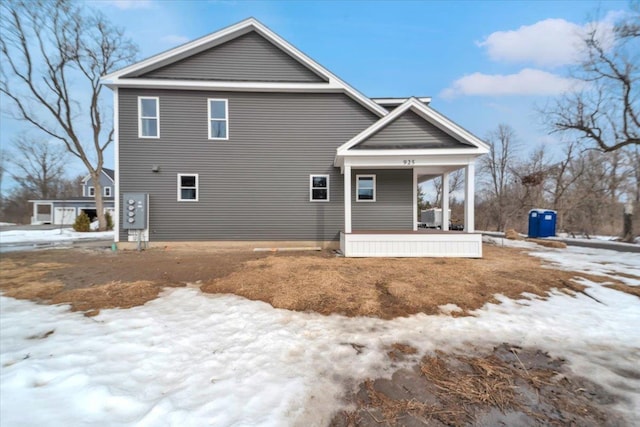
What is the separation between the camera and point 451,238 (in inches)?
342

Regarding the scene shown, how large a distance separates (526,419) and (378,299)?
2750mm

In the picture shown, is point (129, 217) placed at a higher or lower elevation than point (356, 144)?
lower

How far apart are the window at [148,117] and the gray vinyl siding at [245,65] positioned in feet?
4.76

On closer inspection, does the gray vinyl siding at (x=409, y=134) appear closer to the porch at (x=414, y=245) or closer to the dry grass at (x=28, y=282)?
the porch at (x=414, y=245)

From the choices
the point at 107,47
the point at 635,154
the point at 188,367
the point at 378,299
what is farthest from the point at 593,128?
the point at 107,47

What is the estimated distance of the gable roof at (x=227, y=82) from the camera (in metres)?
10.6

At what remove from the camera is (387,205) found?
36.7 feet

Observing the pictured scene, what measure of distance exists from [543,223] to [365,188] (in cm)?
1221

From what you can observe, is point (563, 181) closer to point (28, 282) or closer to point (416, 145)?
point (416, 145)

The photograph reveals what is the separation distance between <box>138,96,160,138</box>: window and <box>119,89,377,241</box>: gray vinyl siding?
195mm

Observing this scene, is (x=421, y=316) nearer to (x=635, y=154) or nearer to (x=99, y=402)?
(x=99, y=402)

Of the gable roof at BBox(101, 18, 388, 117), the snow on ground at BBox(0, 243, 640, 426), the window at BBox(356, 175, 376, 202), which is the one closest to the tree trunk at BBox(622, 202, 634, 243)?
the snow on ground at BBox(0, 243, 640, 426)

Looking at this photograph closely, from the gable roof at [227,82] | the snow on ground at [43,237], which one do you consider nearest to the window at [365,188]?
the gable roof at [227,82]

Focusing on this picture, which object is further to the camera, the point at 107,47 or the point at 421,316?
the point at 107,47
